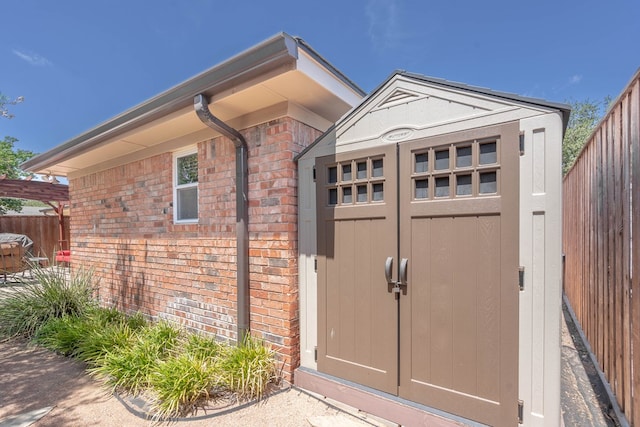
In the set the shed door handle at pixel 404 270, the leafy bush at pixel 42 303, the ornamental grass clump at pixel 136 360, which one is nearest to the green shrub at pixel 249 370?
the ornamental grass clump at pixel 136 360

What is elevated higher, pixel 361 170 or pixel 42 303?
pixel 361 170

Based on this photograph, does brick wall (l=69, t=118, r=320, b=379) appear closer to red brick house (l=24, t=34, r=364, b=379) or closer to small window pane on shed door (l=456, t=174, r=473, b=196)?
red brick house (l=24, t=34, r=364, b=379)

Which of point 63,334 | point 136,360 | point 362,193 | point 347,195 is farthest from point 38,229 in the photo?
point 362,193

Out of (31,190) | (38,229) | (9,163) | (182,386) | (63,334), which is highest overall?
(9,163)

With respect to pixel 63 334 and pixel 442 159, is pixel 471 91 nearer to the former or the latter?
pixel 442 159

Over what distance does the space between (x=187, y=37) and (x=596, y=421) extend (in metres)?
9.61

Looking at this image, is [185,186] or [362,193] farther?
[185,186]

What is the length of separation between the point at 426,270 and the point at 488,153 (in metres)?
1.02

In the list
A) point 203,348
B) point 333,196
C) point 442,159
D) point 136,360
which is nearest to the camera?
point 442,159

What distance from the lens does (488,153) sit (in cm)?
217

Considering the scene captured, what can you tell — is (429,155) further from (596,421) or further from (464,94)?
(596,421)

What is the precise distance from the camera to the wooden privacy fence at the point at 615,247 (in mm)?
2021

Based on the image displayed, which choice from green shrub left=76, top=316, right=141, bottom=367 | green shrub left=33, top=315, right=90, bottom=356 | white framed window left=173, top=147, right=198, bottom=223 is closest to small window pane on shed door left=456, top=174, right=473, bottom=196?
white framed window left=173, top=147, right=198, bottom=223

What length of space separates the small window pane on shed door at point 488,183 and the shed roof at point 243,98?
1.66 metres
